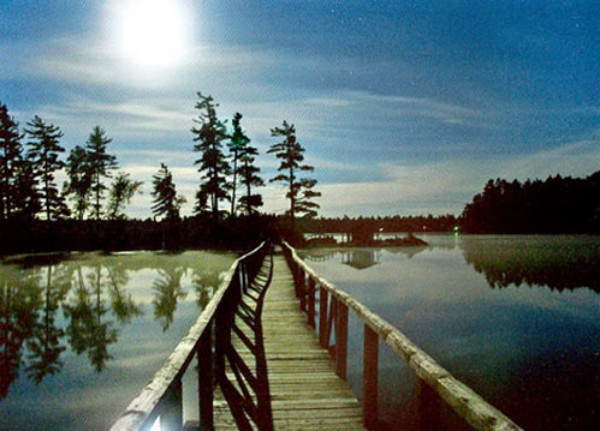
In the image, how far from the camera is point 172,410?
328cm

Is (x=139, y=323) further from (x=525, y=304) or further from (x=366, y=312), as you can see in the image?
(x=525, y=304)

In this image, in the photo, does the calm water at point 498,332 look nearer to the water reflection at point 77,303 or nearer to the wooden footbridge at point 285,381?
the wooden footbridge at point 285,381

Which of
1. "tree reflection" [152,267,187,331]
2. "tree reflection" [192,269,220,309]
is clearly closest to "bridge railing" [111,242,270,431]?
"tree reflection" [152,267,187,331]

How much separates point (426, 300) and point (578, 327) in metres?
10.4

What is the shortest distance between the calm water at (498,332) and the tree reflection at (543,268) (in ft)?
0.70

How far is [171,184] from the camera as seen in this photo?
69.8 m

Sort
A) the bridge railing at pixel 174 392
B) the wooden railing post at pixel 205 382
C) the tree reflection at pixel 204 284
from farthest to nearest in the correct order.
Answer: the tree reflection at pixel 204 284 < the wooden railing post at pixel 205 382 < the bridge railing at pixel 174 392

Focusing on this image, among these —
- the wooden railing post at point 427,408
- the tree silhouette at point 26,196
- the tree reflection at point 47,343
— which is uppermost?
the tree silhouette at point 26,196

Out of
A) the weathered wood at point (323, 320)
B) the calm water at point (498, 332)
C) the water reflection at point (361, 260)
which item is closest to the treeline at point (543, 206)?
the calm water at point (498, 332)

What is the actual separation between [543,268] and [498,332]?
3727 centimetres

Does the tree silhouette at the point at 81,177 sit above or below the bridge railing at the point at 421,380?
above

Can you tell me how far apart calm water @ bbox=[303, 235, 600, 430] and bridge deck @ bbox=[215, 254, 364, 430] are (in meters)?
0.67

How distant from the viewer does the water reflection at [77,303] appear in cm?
1888

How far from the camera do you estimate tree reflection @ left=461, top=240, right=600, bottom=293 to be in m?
47.8
